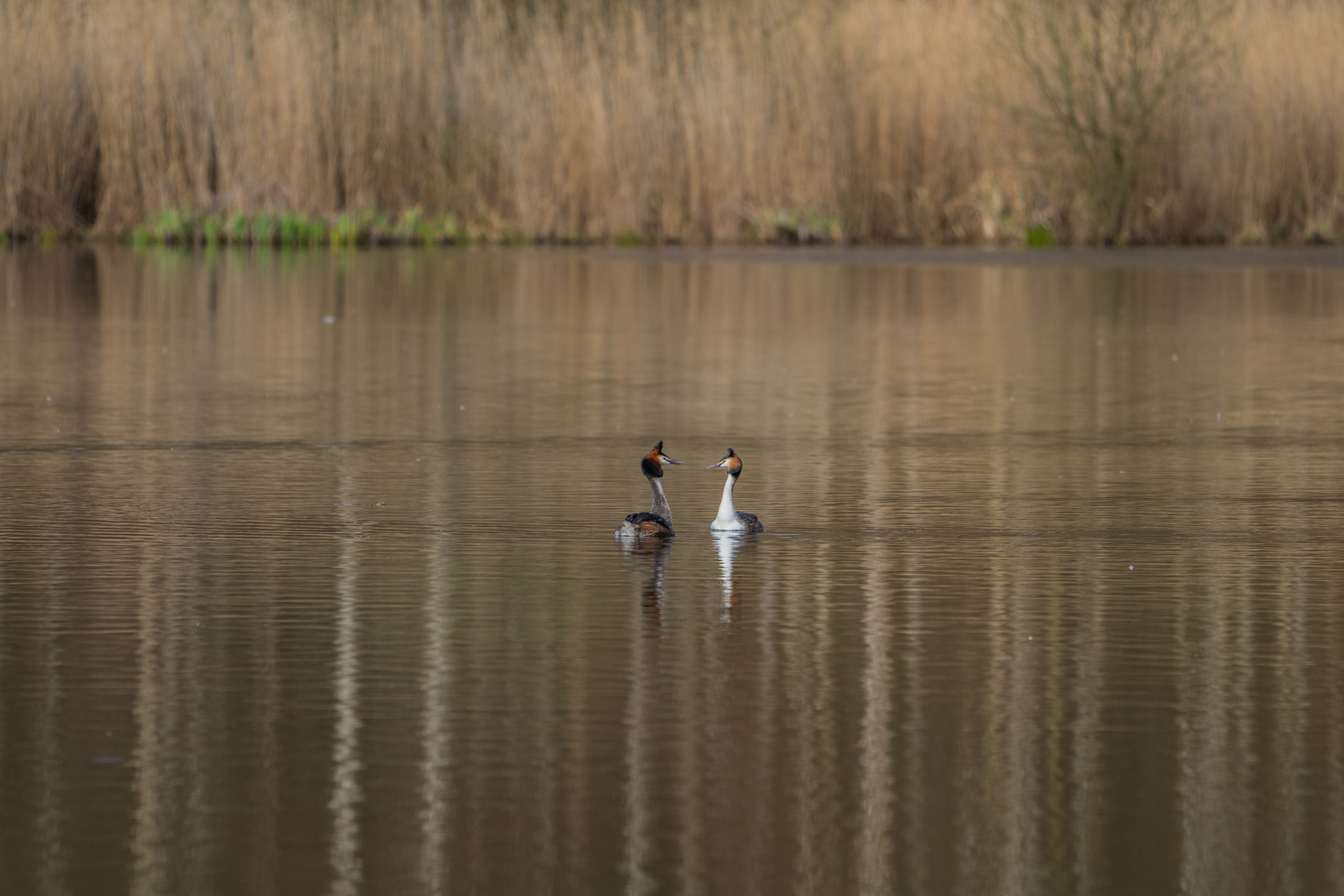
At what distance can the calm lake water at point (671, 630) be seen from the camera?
3.78m

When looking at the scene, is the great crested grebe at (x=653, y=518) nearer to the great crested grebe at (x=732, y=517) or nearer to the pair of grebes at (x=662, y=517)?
the pair of grebes at (x=662, y=517)

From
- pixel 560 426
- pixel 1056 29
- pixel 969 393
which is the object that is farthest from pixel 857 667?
pixel 1056 29

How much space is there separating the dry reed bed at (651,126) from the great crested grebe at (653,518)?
676 inches

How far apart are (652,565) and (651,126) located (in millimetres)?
18216

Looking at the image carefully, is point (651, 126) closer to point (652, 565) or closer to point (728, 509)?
point (728, 509)

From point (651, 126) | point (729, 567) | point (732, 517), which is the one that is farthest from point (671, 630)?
point (651, 126)

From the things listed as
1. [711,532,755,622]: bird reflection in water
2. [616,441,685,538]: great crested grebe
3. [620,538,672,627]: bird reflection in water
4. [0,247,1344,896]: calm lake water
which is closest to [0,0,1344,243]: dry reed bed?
[0,247,1344,896]: calm lake water

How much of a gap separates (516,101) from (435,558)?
19006 mm

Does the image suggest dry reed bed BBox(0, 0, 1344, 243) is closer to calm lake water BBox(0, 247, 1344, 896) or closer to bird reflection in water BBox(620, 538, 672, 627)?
calm lake water BBox(0, 247, 1344, 896)

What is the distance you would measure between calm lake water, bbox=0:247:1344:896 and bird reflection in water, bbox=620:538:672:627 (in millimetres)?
29

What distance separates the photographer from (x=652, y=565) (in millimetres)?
6445

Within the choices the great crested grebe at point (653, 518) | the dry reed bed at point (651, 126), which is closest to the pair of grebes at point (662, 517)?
the great crested grebe at point (653, 518)

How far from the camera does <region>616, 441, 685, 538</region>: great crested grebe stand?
266 inches

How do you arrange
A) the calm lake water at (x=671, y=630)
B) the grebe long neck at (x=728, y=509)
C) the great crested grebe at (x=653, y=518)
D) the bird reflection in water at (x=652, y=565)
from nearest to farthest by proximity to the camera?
the calm lake water at (x=671, y=630) < the bird reflection in water at (x=652, y=565) < the great crested grebe at (x=653, y=518) < the grebe long neck at (x=728, y=509)
